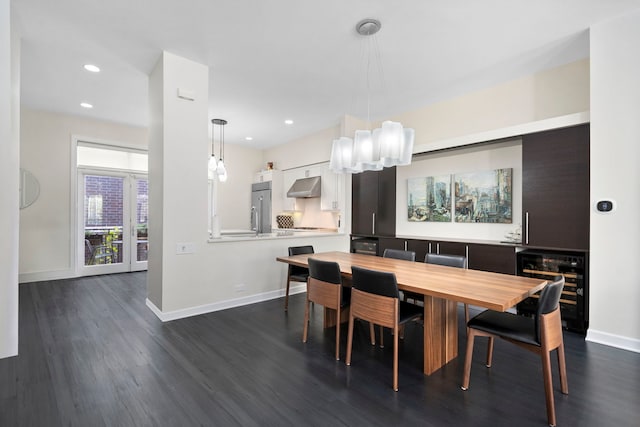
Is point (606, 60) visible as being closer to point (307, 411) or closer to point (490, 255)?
point (490, 255)

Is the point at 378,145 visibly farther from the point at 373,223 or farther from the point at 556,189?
the point at 373,223

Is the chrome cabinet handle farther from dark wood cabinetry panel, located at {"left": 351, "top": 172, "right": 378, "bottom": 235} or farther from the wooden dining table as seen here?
the wooden dining table

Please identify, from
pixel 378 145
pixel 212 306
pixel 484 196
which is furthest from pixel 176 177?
pixel 484 196

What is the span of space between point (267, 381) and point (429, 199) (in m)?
3.87

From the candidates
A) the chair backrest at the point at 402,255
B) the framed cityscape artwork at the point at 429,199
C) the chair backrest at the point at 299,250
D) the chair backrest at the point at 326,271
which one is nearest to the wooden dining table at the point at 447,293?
the chair backrest at the point at 326,271

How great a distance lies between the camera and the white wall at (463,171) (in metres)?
4.14

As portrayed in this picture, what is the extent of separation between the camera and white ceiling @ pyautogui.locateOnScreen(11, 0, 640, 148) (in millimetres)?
2732

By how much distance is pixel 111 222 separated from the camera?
19.8 ft

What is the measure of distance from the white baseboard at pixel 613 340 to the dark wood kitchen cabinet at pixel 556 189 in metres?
0.85

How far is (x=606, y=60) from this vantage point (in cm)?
296

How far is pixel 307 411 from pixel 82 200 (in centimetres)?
592

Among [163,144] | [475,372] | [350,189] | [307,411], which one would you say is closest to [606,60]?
[475,372]

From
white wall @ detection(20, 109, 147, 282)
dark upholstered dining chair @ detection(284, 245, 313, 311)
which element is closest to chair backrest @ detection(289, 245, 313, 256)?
dark upholstered dining chair @ detection(284, 245, 313, 311)

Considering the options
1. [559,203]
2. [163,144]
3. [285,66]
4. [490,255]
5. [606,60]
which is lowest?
[490,255]
